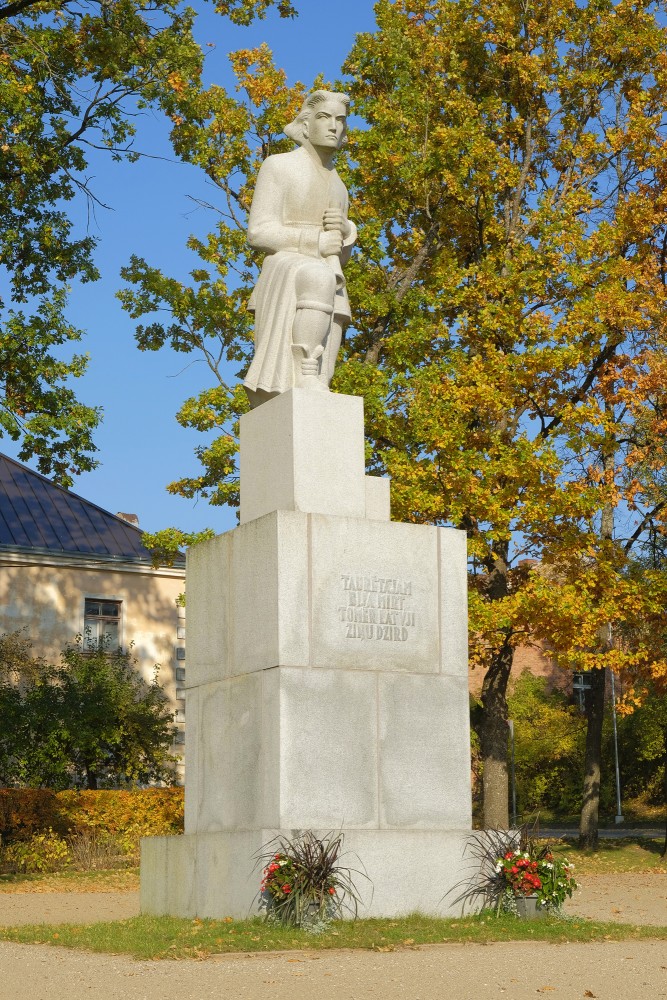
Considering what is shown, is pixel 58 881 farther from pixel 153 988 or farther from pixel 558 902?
pixel 153 988

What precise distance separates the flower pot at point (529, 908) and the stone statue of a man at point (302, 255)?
179 inches

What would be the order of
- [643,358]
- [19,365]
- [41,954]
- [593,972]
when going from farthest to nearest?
[643,358] < [19,365] < [41,954] < [593,972]

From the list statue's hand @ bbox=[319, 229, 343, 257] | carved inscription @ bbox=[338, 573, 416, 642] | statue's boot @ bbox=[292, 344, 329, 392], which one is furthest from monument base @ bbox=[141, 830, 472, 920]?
statue's hand @ bbox=[319, 229, 343, 257]

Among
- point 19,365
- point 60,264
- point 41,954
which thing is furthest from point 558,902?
point 60,264

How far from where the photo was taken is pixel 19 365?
18.8 metres

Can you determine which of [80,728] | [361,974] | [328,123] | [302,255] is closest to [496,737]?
[80,728]

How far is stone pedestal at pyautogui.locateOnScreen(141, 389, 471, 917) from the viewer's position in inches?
413

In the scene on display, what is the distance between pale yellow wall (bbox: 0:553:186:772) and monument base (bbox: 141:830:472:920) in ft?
73.0

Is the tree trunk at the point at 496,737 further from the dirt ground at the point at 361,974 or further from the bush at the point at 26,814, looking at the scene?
the dirt ground at the point at 361,974

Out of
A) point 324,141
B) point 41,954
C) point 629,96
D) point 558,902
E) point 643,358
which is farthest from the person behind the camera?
point 629,96

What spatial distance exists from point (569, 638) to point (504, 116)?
1014 cm

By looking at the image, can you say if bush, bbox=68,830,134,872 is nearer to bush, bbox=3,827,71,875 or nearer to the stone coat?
bush, bbox=3,827,71,875

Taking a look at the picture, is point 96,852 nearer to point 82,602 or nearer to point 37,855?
point 37,855

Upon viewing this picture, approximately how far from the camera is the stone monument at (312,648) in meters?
10.5
